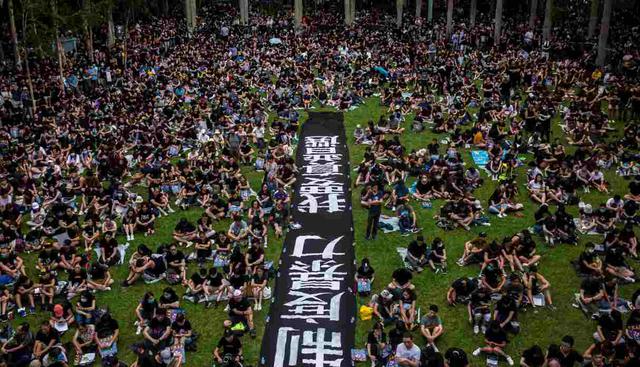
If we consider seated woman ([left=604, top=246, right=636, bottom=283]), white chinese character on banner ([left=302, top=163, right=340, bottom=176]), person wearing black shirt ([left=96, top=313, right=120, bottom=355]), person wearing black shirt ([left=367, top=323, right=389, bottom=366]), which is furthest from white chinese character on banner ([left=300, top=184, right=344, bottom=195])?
person wearing black shirt ([left=96, top=313, right=120, bottom=355])

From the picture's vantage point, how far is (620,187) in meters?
18.6

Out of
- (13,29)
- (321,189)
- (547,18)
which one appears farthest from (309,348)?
(547,18)

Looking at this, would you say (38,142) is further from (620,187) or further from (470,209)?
(620,187)

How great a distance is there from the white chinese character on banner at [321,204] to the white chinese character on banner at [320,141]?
5.59m

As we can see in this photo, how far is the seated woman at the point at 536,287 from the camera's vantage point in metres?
12.5

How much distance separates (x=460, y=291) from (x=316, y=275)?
3.49m

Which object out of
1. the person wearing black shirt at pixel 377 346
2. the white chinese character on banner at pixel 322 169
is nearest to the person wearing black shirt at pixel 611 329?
the person wearing black shirt at pixel 377 346

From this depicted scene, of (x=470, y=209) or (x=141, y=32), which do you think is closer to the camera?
(x=470, y=209)

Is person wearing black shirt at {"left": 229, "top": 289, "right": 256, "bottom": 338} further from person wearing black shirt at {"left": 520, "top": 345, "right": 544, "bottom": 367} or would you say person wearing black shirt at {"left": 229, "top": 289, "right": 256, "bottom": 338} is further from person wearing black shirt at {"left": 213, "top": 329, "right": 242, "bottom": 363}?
person wearing black shirt at {"left": 520, "top": 345, "right": 544, "bottom": 367}

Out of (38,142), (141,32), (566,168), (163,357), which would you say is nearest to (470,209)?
(566,168)

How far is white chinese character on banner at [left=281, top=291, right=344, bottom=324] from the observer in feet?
40.3

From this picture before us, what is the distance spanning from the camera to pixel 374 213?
1554 centimetres

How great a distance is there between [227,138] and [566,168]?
12.9 m

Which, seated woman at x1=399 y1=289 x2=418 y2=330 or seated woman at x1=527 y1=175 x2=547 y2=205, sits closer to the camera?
seated woman at x1=399 y1=289 x2=418 y2=330
